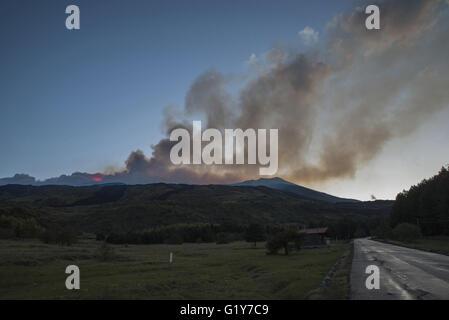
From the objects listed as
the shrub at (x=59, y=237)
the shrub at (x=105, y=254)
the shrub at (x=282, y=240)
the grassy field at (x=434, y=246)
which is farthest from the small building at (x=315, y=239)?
the shrub at (x=59, y=237)

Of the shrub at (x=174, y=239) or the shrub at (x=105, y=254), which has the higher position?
the shrub at (x=105, y=254)

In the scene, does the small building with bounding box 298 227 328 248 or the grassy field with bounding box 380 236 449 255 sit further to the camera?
the small building with bounding box 298 227 328 248

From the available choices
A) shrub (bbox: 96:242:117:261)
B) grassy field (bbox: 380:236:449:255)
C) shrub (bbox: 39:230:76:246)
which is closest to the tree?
grassy field (bbox: 380:236:449:255)

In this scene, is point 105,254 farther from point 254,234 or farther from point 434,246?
point 434,246

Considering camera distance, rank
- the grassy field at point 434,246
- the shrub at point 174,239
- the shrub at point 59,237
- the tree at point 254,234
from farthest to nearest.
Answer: the shrub at point 174,239 → the tree at point 254,234 → the shrub at point 59,237 → the grassy field at point 434,246

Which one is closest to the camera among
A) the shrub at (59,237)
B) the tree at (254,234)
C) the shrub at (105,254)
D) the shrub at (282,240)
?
the shrub at (105,254)

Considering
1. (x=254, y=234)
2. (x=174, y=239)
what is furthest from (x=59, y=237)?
(x=254, y=234)

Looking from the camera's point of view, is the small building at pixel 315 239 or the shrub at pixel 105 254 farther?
the small building at pixel 315 239

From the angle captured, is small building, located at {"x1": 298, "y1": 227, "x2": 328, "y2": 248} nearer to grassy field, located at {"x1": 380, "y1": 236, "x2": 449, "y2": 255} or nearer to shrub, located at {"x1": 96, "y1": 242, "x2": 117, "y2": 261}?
grassy field, located at {"x1": 380, "y1": 236, "x2": 449, "y2": 255}

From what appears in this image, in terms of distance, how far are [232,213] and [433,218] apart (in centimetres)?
11198

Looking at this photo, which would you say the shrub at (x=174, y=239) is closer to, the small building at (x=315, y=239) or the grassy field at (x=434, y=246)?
the small building at (x=315, y=239)
